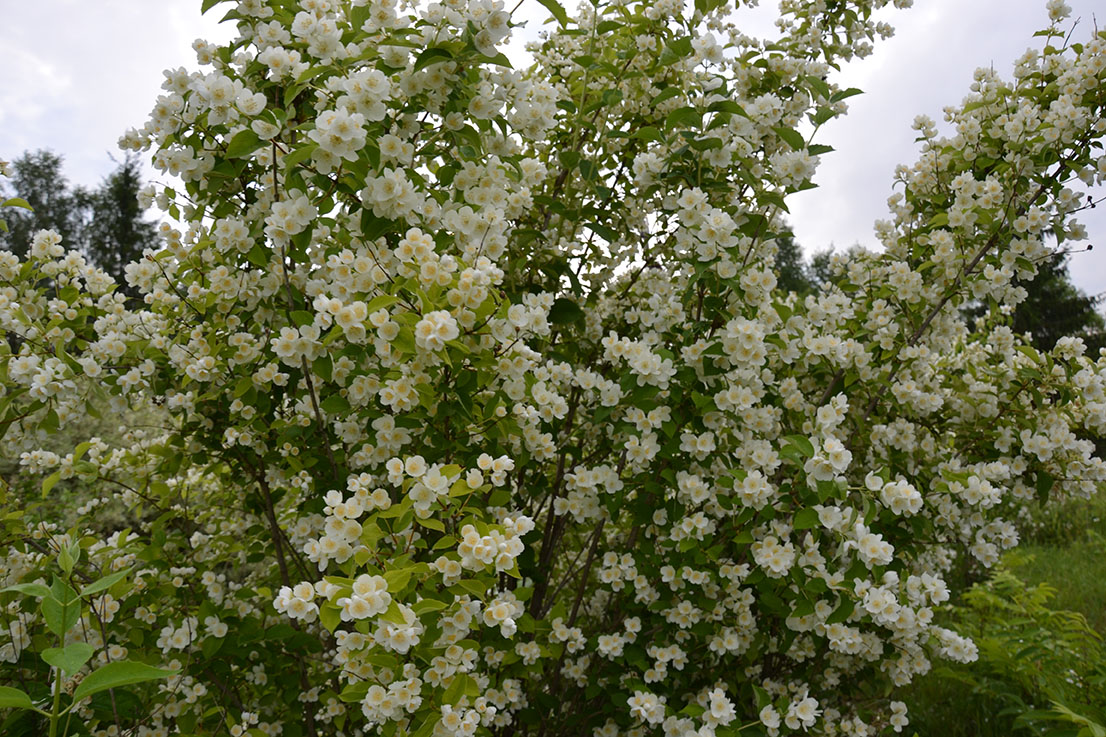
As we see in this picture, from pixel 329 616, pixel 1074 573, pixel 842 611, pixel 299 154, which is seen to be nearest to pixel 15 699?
pixel 329 616

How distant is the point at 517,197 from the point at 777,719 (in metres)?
1.80

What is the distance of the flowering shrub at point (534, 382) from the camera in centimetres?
159

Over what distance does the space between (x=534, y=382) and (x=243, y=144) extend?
95cm

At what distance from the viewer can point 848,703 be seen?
2.84m

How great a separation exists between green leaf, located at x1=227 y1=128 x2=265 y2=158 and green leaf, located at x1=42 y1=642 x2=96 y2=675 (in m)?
1.08

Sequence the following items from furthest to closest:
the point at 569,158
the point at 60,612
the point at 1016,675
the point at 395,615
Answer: the point at 1016,675
the point at 569,158
the point at 395,615
the point at 60,612

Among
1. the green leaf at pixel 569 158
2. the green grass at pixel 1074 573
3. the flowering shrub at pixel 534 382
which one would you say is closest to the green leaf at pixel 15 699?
the flowering shrub at pixel 534 382

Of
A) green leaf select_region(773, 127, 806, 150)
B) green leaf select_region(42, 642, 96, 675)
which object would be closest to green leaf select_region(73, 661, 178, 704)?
green leaf select_region(42, 642, 96, 675)

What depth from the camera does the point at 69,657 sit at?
0.82m

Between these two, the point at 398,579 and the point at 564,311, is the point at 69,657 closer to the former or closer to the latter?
the point at 398,579

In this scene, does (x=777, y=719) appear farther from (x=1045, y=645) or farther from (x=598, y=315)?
(x=1045, y=645)

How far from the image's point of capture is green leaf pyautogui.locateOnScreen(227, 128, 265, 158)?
154 centimetres

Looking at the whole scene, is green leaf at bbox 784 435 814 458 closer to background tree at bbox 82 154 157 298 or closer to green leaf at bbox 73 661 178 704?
green leaf at bbox 73 661 178 704

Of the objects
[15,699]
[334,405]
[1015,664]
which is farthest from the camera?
[1015,664]
